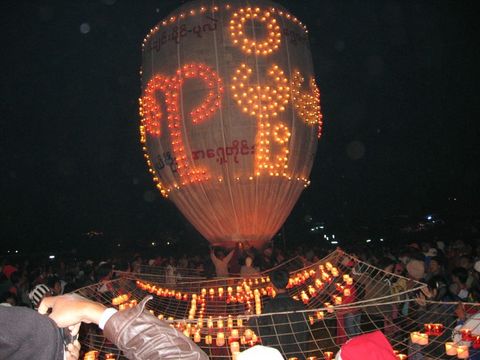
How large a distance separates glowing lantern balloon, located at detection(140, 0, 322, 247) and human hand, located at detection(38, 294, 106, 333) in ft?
36.6

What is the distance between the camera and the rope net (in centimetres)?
397

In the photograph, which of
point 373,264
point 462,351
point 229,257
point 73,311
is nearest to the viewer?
point 73,311

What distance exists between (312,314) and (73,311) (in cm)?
431

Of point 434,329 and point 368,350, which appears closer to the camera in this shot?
point 368,350

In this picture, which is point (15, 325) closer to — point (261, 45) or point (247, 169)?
point (247, 169)

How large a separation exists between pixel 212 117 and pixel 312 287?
6892 mm

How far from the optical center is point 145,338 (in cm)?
132

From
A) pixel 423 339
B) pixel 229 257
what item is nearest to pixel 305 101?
pixel 229 257

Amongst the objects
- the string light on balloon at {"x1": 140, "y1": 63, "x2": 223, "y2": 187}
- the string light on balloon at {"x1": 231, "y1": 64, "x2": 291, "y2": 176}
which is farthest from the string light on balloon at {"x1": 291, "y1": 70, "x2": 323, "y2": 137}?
Answer: the string light on balloon at {"x1": 140, "y1": 63, "x2": 223, "y2": 187}

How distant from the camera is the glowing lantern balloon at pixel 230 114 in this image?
1248cm

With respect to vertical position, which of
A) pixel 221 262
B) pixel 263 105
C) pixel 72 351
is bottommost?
pixel 221 262

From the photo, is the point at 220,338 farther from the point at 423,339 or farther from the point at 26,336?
the point at 26,336

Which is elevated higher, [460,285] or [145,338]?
[145,338]

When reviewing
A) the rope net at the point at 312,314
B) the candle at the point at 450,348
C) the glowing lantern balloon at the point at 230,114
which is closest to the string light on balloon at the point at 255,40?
the glowing lantern balloon at the point at 230,114
